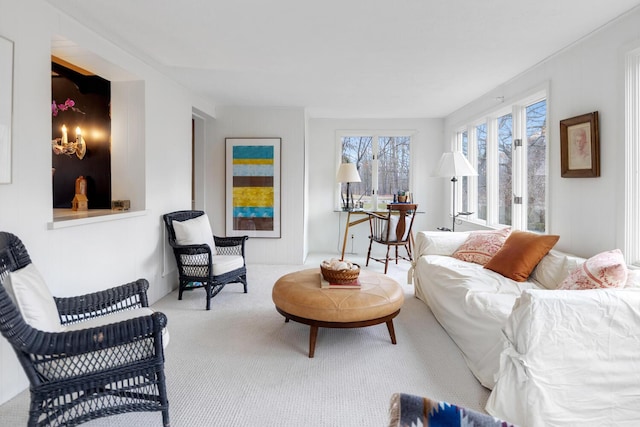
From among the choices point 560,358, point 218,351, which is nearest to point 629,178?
point 560,358

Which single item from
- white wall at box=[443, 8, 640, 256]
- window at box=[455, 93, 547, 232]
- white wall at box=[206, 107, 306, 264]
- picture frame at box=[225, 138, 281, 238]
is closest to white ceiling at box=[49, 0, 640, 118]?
white wall at box=[443, 8, 640, 256]

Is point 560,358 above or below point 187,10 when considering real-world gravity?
below

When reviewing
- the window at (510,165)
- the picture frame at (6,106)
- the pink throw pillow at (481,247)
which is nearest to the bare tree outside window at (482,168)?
the window at (510,165)

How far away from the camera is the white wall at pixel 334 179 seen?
20.7 ft

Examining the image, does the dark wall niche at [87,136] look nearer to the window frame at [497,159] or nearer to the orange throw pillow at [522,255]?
the orange throw pillow at [522,255]

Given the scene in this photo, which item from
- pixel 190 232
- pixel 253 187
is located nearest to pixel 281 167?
pixel 253 187

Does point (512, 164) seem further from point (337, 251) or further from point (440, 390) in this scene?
point (337, 251)

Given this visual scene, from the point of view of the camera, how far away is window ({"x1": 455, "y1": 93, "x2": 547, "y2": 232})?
→ 3625 mm

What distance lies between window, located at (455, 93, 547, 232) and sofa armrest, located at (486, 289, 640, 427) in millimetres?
1949

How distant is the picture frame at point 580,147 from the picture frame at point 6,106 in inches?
148

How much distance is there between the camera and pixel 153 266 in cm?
373

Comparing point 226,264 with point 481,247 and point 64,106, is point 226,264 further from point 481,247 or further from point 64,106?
point 481,247

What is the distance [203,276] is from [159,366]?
6.23 ft

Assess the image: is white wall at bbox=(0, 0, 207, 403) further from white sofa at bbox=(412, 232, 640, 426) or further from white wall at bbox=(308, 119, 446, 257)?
white wall at bbox=(308, 119, 446, 257)
